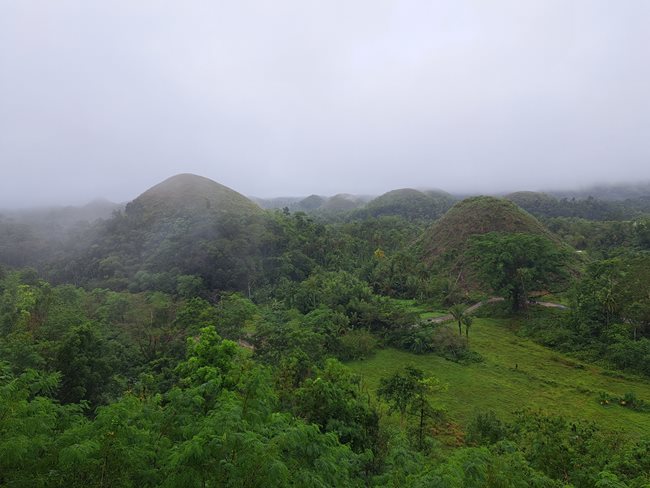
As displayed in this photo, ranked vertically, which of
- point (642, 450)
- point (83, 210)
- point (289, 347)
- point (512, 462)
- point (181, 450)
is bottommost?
point (289, 347)

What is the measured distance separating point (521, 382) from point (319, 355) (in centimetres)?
1348

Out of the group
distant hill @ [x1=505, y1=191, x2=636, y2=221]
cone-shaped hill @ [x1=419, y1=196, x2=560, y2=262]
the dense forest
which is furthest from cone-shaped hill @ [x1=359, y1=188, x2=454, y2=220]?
→ cone-shaped hill @ [x1=419, y1=196, x2=560, y2=262]

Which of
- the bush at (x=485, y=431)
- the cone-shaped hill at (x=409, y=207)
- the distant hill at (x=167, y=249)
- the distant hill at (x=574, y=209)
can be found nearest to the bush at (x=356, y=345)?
the bush at (x=485, y=431)

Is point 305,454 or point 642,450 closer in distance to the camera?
point 305,454

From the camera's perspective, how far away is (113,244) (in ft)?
196

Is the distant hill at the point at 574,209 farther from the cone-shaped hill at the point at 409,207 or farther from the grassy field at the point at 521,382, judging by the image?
the grassy field at the point at 521,382

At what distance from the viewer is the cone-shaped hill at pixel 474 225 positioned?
5791cm

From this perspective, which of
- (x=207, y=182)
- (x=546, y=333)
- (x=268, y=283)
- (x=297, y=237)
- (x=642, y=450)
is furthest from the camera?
(x=207, y=182)

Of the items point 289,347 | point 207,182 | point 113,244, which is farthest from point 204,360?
point 207,182

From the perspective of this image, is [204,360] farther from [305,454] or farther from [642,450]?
[642,450]

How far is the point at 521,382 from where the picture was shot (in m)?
24.7

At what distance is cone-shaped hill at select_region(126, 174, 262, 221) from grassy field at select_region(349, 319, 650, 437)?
4465cm

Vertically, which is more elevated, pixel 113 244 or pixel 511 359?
pixel 113 244

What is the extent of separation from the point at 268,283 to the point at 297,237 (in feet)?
34.1
